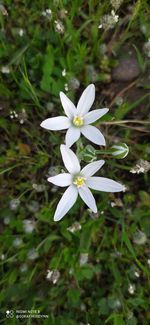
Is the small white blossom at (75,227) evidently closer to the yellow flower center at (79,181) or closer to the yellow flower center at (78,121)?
the yellow flower center at (79,181)

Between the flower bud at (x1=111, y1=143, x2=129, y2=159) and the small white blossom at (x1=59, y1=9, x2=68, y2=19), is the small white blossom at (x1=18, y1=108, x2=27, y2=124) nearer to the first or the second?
the small white blossom at (x1=59, y1=9, x2=68, y2=19)

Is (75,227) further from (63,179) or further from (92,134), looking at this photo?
(92,134)

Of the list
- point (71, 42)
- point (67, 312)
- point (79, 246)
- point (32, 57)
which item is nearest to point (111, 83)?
point (71, 42)

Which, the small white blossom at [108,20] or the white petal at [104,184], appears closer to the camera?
the white petal at [104,184]

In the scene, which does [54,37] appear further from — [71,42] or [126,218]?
[126,218]

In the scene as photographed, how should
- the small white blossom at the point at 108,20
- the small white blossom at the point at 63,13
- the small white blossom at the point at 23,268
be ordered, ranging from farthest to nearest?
1. the small white blossom at the point at 23,268
2. the small white blossom at the point at 63,13
3. the small white blossom at the point at 108,20

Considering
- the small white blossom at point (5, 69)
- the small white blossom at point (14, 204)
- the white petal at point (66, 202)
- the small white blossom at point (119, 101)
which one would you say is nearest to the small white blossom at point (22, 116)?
the small white blossom at point (5, 69)

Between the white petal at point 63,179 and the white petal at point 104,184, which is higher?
the white petal at point 63,179

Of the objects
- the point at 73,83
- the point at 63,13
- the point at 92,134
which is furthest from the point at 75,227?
the point at 63,13
